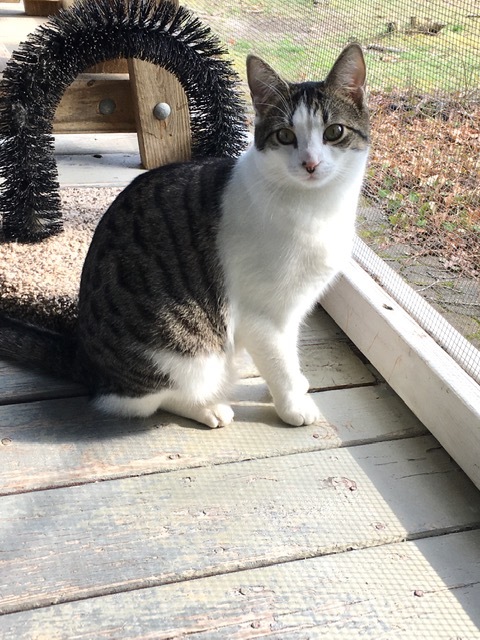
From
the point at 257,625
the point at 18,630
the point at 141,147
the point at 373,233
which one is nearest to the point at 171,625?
the point at 257,625

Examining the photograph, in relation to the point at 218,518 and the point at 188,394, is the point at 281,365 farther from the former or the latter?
the point at 218,518

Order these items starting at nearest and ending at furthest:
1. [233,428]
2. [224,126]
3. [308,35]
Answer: [233,428], [308,35], [224,126]

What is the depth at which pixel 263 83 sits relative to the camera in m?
1.51

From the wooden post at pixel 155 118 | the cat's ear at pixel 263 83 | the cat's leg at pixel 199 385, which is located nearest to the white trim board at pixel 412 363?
the cat's leg at pixel 199 385

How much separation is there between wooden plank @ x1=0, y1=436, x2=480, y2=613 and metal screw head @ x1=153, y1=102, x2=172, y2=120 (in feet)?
5.27

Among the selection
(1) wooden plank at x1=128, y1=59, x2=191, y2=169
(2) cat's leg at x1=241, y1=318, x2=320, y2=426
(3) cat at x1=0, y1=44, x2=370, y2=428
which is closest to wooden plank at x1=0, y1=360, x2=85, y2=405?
(3) cat at x1=0, y1=44, x2=370, y2=428

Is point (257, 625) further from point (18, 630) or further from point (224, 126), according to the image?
point (224, 126)

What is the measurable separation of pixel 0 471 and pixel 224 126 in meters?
1.38

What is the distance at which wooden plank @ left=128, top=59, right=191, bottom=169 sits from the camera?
2.62 meters

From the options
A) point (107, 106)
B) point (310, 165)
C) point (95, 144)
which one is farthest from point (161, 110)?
point (310, 165)

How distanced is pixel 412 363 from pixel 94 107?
1.73 m

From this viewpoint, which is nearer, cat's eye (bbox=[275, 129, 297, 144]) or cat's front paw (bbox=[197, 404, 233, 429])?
cat's eye (bbox=[275, 129, 297, 144])

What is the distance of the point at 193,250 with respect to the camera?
161 centimetres

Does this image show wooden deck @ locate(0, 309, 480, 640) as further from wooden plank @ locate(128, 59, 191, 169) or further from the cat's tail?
wooden plank @ locate(128, 59, 191, 169)
